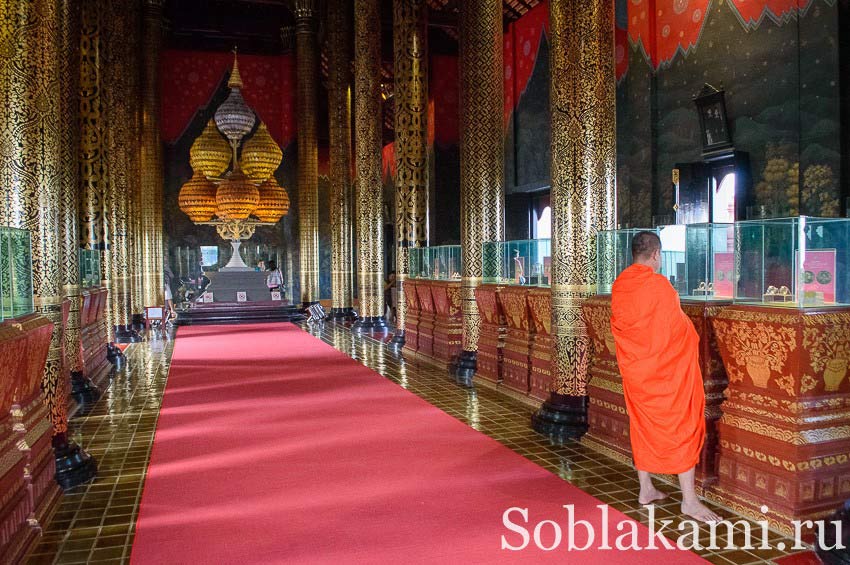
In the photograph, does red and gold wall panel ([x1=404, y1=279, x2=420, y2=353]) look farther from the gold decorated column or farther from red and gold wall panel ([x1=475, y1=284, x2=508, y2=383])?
the gold decorated column

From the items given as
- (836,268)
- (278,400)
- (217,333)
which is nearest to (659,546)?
(836,268)

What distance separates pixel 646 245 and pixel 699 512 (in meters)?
1.32

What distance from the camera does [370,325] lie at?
40.9 ft

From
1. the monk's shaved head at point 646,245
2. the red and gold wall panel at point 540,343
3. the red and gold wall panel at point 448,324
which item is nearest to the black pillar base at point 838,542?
the monk's shaved head at point 646,245

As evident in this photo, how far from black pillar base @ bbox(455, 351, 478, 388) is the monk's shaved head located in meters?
4.05

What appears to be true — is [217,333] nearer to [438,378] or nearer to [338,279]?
[338,279]

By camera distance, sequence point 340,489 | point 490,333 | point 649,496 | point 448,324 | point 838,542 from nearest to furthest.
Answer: point 838,542 < point 649,496 < point 340,489 < point 490,333 < point 448,324

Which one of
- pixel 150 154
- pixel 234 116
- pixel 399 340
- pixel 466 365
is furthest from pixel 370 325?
pixel 150 154

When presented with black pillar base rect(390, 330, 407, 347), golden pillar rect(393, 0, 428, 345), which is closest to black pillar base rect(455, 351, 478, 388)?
black pillar base rect(390, 330, 407, 347)

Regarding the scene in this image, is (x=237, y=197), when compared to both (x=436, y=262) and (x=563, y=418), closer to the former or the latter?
(x=436, y=262)

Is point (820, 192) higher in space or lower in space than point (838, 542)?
higher

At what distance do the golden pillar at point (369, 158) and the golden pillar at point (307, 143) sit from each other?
4838 millimetres

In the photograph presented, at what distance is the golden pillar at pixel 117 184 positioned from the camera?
913cm

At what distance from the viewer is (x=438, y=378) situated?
7332 mm
